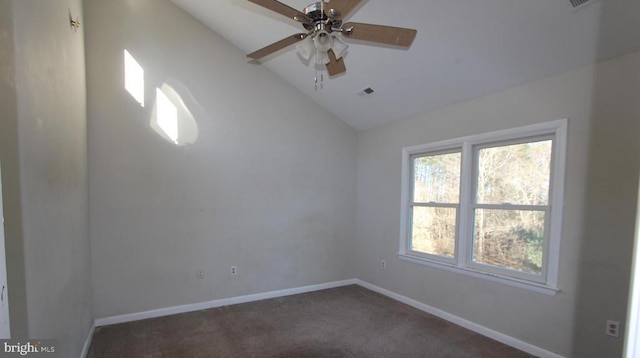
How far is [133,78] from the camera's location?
128 inches

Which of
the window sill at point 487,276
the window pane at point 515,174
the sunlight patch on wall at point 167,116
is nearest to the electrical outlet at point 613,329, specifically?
the window sill at point 487,276

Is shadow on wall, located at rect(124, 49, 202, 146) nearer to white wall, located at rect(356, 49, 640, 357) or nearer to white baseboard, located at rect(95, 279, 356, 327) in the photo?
white baseboard, located at rect(95, 279, 356, 327)

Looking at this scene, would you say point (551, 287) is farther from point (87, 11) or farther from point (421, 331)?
point (87, 11)

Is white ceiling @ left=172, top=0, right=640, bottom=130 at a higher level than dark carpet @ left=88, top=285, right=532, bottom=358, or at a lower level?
higher

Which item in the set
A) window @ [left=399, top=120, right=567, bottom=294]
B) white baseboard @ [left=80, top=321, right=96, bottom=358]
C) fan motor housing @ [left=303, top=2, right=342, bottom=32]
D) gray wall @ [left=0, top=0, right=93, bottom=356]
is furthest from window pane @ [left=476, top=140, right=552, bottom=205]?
white baseboard @ [left=80, top=321, right=96, bottom=358]

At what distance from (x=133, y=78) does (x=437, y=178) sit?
3.75 meters

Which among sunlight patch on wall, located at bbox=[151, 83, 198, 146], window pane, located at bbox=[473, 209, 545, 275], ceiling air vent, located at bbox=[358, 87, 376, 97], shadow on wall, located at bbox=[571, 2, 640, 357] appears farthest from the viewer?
ceiling air vent, located at bbox=[358, 87, 376, 97]

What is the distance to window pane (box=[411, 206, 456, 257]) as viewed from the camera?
11.5ft

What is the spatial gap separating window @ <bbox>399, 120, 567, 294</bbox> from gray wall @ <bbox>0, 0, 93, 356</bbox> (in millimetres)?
3455

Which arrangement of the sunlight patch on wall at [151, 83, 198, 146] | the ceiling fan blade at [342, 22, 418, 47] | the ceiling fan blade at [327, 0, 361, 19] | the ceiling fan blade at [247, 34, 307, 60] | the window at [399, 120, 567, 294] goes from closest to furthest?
the ceiling fan blade at [327, 0, 361, 19] → the ceiling fan blade at [342, 22, 418, 47] → the ceiling fan blade at [247, 34, 307, 60] → the window at [399, 120, 567, 294] → the sunlight patch on wall at [151, 83, 198, 146]

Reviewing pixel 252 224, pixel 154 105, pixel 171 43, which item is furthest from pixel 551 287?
pixel 171 43

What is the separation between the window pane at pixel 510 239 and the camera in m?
2.71

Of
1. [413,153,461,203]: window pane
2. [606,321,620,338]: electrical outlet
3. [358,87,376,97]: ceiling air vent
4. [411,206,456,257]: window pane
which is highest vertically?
[358,87,376,97]: ceiling air vent

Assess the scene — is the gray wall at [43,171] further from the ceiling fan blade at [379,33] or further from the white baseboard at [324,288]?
the ceiling fan blade at [379,33]
